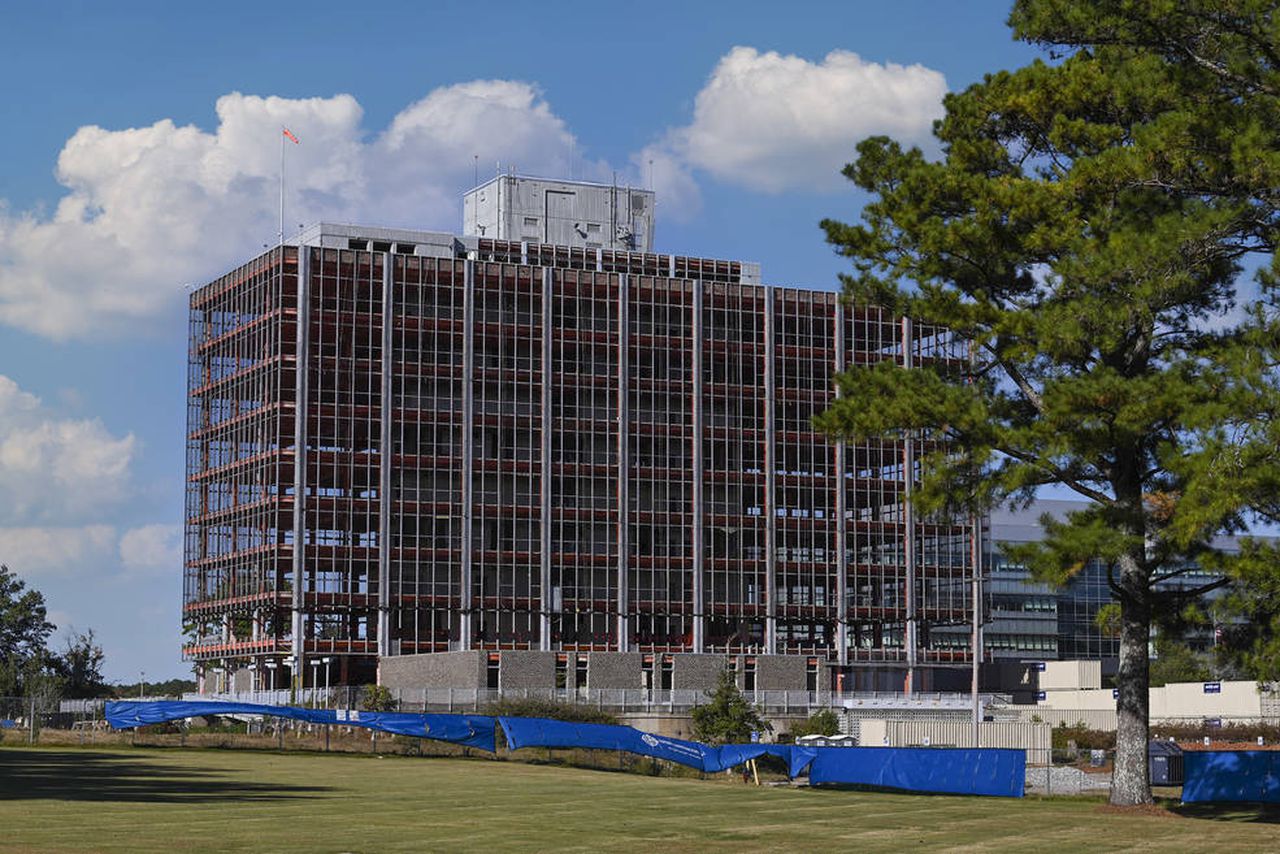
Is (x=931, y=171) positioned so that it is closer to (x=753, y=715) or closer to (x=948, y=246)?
(x=948, y=246)

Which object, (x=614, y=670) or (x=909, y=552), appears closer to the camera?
(x=614, y=670)

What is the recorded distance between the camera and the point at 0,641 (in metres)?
164

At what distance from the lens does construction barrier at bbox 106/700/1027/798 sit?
5512cm

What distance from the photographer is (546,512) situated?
13375 cm

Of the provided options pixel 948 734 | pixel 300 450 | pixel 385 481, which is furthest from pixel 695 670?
pixel 948 734

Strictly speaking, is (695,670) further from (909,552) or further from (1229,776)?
(1229,776)

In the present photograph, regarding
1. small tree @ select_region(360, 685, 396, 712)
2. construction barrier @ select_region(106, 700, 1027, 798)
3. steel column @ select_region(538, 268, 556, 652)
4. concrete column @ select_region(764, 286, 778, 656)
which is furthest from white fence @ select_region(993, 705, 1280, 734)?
construction barrier @ select_region(106, 700, 1027, 798)

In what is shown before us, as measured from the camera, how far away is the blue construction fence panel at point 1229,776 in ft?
168

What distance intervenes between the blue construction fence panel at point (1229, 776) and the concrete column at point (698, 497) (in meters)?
84.4

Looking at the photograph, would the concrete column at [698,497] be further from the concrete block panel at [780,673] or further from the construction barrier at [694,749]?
the construction barrier at [694,749]

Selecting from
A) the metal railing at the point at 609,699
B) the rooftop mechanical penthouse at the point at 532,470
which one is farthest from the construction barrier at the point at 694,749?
the rooftop mechanical penthouse at the point at 532,470

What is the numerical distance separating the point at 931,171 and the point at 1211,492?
38.9ft

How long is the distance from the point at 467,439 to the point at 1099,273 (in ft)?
306

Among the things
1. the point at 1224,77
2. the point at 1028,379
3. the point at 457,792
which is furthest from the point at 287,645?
the point at 1224,77
